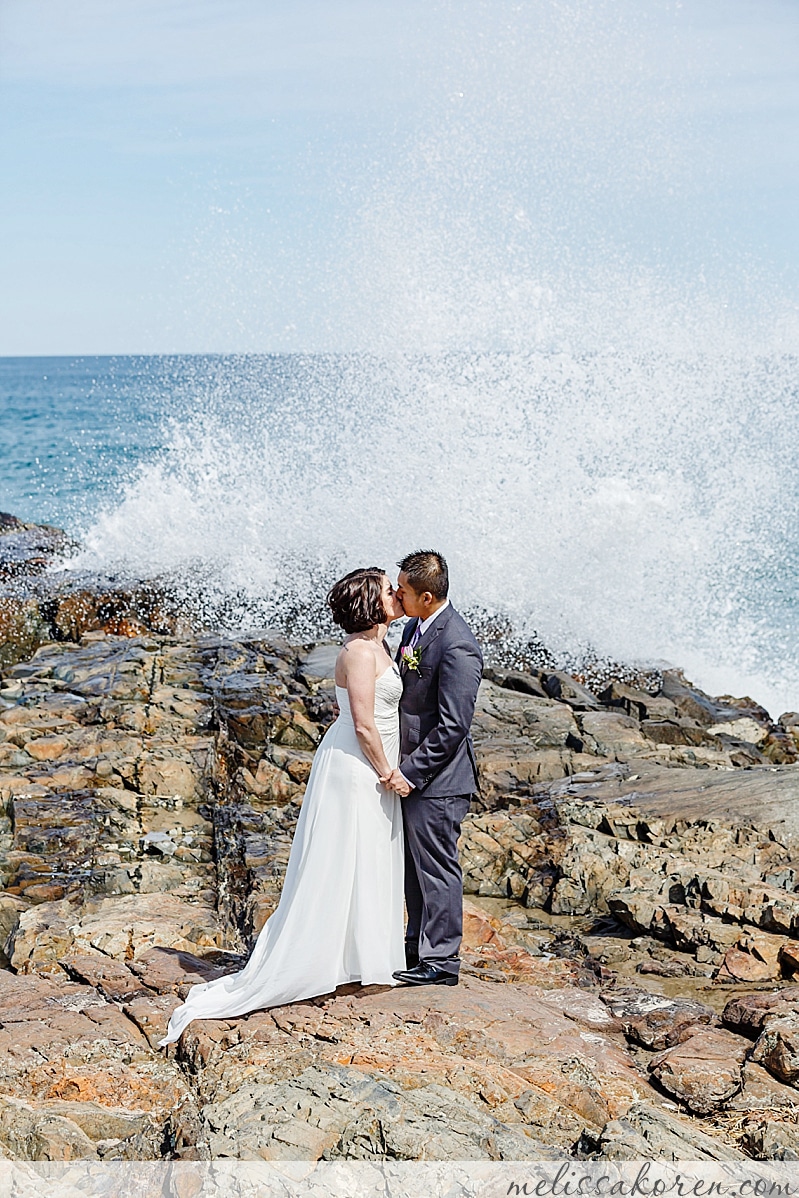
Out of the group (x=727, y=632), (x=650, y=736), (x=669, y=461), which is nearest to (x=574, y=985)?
(x=650, y=736)

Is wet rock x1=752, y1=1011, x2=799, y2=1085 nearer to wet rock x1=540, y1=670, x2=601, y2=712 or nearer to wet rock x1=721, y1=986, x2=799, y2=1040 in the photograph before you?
wet rock x1=721, y1=986, x2=799, y2=1040

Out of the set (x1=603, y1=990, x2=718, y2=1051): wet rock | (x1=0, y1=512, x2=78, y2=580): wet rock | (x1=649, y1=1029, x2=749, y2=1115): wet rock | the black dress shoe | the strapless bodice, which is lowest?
(x1=603, y1=990, x2=718, y2=1051): wet rock

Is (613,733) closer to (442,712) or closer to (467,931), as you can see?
(467,931)

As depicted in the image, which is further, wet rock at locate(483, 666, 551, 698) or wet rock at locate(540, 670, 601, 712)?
wet rock at locate(483, 666, 551, 698)

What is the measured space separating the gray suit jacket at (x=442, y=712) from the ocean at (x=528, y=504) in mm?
8329

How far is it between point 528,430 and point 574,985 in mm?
21225

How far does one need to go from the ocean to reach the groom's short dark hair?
8.38 m

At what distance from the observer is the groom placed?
4219 millimetres

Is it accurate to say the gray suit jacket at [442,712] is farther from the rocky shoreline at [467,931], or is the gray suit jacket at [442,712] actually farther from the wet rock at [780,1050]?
the wet rock at [780,1050]

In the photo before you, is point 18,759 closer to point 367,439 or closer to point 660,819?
point 660,819

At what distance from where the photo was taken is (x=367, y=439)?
83.7 ft

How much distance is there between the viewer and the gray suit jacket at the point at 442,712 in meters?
4.21

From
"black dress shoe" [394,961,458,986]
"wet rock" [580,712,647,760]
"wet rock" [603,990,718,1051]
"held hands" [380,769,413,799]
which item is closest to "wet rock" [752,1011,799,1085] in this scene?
"wet rock" [603,990,718,1051]

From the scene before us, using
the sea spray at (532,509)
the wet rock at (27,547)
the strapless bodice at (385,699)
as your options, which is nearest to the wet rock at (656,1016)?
the strapless bodice at (385,699)
